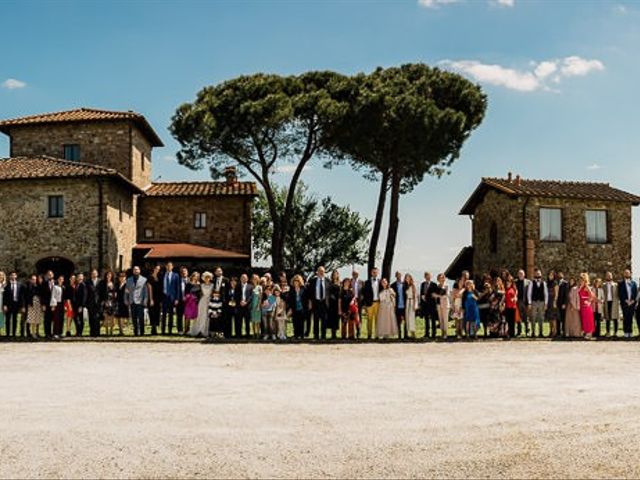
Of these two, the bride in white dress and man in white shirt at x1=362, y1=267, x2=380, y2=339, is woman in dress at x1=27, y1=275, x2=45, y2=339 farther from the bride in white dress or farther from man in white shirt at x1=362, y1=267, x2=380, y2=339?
man in white shirt at x1=362, y1=267, x2=380, y2=339

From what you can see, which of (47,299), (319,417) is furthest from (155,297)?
(319,417)

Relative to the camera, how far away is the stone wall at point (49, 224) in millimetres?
29438

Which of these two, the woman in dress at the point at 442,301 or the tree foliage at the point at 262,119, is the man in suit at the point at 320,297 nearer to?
the woman in dress at the point at 442,301

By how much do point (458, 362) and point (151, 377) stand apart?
18.3 feet

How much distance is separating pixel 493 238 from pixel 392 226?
547 cm

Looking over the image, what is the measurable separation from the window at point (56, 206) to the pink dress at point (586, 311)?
20126 millimetres

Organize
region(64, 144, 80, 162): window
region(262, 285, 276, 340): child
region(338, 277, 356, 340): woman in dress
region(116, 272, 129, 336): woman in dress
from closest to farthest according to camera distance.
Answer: region(262, 285, 276, 340): child, region(338, 277, 356, 340): woman in dress, region(116, 272, 129, 336): woman in dress, region(64, 144, 80, 162): window

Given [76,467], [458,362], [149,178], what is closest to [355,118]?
[149,178]

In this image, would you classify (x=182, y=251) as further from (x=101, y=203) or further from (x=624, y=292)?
(x=624, y=292)

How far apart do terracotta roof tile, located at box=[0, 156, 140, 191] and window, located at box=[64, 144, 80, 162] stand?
2457mm

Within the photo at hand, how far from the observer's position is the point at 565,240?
3297cm

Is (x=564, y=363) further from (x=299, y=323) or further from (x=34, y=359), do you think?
(x=34, y=359)

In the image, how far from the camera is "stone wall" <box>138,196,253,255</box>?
36.2 meters

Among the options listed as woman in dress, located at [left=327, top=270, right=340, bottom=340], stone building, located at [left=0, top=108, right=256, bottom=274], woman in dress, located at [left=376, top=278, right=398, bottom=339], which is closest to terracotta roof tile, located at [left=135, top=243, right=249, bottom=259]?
stone building, located at [left=0, top=108, right=256, bottom=274]
